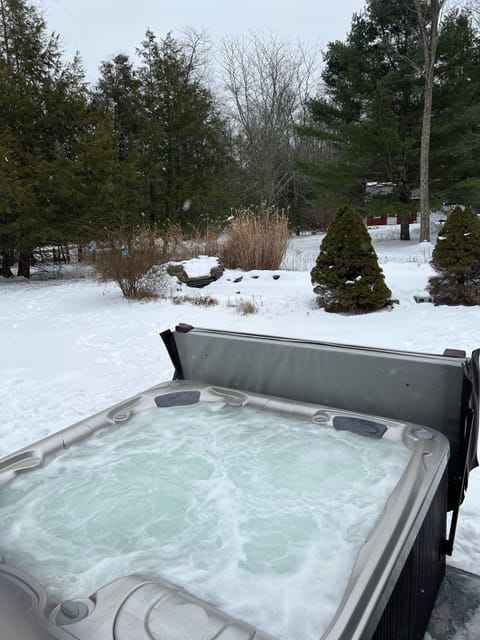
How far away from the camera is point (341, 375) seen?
66.9 inches

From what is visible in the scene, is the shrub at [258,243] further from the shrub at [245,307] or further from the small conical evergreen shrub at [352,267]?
the small conical evergreen shrub at [352,267]

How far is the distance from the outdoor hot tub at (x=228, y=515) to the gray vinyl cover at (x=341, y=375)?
1 cm

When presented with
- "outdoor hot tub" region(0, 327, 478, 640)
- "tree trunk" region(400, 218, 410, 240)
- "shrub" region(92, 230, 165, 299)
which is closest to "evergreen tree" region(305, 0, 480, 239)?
"tree trunk" region(400, 218, 410, 240)

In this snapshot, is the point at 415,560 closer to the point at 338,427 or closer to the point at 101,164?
the point at 338,427

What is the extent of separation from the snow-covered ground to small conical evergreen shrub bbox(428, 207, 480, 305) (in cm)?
21

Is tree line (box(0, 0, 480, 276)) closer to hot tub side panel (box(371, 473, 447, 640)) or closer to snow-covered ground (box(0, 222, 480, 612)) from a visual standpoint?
snow-covered ground (box(0, 222, 480, 612))

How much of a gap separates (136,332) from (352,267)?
2543mm

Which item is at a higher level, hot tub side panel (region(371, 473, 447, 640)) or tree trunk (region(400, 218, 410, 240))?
tree trunk (region(400, 218, 410, 240))

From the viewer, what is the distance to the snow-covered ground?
2.64 metres

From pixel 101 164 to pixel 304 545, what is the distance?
902 centimetres

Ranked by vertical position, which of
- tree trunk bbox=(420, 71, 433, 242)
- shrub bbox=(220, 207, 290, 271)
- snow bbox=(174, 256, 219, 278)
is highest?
tree trunk bbox=(420, 71, 433, 242)

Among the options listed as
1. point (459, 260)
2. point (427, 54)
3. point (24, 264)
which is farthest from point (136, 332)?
point (427, 54)

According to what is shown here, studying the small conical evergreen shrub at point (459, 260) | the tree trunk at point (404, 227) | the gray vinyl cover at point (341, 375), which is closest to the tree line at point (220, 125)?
the tree trunk at point (404, 227)

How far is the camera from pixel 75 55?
9109mm
